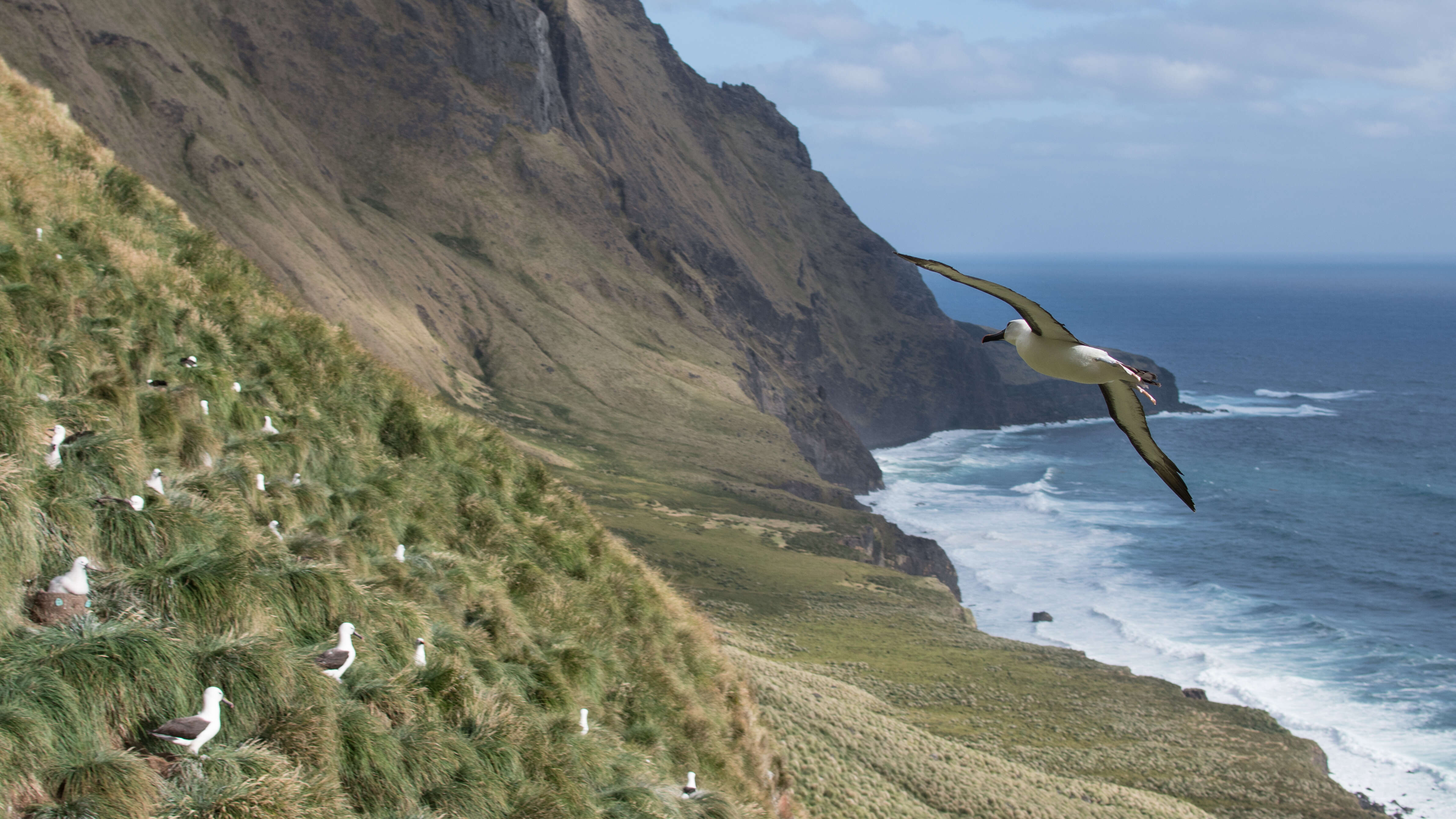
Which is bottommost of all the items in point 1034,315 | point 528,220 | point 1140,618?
point 1140,618

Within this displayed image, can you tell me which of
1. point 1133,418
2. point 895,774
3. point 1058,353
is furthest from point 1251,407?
point 1058,353

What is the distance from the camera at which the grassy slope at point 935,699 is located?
26.6 metres

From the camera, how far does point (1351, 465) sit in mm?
118000

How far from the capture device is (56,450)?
A: 7.99 meters

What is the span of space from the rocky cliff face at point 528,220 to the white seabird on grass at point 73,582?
158 feet

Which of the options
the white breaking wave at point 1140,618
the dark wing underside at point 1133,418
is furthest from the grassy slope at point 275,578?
the white breaking wave at point 1140,618

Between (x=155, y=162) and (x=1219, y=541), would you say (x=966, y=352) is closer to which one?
(x=1219, y=541)

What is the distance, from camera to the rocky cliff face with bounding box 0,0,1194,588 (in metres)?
74.2

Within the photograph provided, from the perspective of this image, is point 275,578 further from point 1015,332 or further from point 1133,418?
point 1133,418

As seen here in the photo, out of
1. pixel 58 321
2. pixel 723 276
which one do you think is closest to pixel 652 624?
pixel 58 321

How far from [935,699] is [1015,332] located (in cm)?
3769

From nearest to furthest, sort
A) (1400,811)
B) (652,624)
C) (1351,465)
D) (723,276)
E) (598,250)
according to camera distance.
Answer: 1. (652,624)
2. (1400,811)
3. (598,250)
4. (1351,465)
5. (723,276)

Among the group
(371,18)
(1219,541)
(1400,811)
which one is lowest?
(1400,811)

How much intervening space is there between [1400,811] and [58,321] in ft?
170
